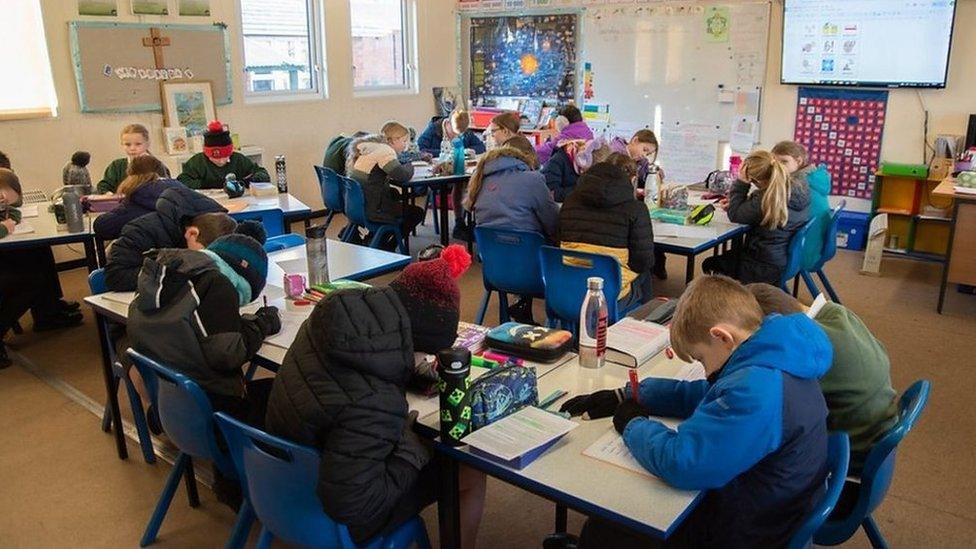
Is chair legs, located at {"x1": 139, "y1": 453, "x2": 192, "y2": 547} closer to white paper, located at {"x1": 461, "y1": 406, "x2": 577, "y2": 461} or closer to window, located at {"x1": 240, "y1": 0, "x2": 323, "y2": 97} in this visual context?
white paper, located at {"x1": 461, "y1": 406, "x2": 577, "y2": 461}

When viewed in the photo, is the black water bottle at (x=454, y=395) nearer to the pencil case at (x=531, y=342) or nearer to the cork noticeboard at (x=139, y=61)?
the pencil case at (x=531, y=342)

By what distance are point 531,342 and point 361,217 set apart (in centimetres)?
358

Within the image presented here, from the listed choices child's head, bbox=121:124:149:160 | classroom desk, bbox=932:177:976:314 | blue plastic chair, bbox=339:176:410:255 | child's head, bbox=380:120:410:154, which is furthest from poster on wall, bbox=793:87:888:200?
child's head, bbox=121:124:149:160

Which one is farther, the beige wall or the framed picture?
the framed picture

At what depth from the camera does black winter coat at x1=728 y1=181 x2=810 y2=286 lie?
4.30 m

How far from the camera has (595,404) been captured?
197 cm

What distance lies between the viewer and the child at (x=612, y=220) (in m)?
3.55

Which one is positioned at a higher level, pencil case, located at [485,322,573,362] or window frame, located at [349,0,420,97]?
window frame, located at [349,0,420,97]

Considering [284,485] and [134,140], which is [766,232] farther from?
[134,140]

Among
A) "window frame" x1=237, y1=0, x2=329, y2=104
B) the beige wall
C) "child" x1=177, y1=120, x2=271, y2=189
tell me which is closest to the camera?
"child" x1=177, y1=120, x2=271, y2=189

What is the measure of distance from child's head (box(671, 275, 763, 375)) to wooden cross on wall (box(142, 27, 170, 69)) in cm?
586

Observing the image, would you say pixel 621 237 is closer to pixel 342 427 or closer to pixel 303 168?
pixel 342 427

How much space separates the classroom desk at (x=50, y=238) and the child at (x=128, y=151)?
0.62m

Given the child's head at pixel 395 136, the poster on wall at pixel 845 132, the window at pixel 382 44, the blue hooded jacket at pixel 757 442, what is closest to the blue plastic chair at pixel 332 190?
the child's head at pixel 395 136
